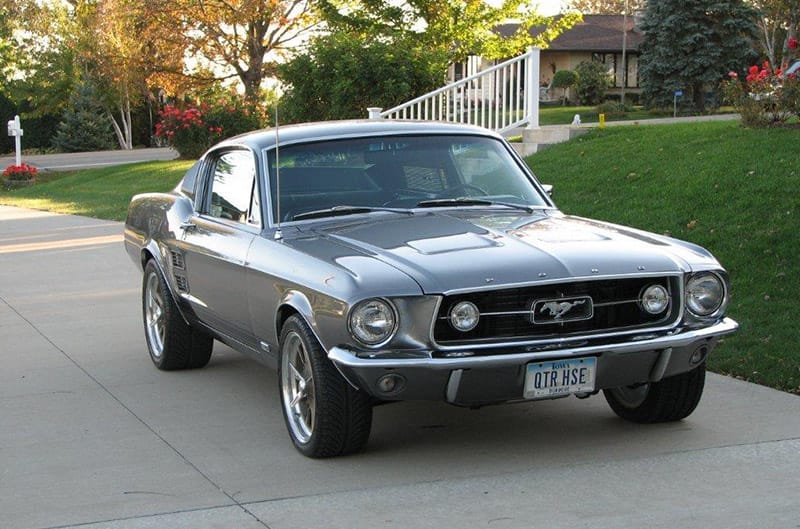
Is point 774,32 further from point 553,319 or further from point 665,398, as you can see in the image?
point 553,319

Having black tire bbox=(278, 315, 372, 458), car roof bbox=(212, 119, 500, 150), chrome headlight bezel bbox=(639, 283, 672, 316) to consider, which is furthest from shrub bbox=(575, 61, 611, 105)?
black tire bbox=(278, 315, 372, 458)

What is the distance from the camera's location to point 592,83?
50.6 m

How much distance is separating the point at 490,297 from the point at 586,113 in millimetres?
37881

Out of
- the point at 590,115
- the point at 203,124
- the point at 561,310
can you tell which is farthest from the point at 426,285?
the point at 590,115

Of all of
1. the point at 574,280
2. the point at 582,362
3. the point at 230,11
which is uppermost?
the point at 230,11

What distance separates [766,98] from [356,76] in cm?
893

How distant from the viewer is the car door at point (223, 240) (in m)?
6.93

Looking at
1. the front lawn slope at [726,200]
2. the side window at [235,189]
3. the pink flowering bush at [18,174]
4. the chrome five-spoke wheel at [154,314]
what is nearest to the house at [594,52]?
the pink flowering bush at [18,174]

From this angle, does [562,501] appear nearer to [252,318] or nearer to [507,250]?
[507,250]

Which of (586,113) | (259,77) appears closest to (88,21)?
(259,77)

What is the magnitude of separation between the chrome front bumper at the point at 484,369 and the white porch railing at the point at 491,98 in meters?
12.5

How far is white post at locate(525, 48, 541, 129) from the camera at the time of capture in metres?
18.0

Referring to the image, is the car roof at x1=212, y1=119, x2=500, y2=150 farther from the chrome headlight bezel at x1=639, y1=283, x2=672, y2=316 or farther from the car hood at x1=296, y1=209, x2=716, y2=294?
the chrome headlight bezel at x1=639, y1=283, x2=672, y2=316

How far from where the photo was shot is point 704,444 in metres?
6.20
